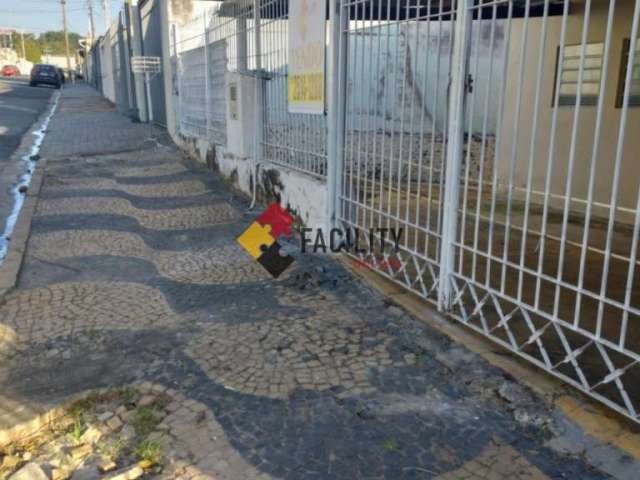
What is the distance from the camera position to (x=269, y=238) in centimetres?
618

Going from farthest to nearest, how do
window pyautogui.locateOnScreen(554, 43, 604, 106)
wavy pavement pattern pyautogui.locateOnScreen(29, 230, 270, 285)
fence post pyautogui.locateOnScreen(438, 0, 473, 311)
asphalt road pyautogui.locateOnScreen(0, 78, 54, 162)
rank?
asphalt road pyautogui.locateOnScreen(0, 78, 54, 162), window pyautogui.locateOnScreen(554, 43, 604, 106), wavy pavement pattern pyautogui.locateOnScreen(29, 230, 270, 285), fence post pyautogui.locateOnScreen(438, 0, 473, 311)

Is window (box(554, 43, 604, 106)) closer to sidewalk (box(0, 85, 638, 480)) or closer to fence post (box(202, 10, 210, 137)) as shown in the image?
sidewalk (box(0, 85, 638, 480))

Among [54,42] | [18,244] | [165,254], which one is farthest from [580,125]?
[54,42]

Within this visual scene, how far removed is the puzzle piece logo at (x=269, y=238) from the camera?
215 inches

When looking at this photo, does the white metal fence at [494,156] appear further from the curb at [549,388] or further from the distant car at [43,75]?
the distant car at [43,75]

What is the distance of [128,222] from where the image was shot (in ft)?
23.3

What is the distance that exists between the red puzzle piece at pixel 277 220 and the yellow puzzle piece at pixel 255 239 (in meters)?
0.10

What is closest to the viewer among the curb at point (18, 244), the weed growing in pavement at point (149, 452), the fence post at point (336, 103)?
the weed growing in pavement at point (149, 452)

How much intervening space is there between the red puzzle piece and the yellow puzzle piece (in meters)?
0.10

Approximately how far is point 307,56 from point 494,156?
2616mm

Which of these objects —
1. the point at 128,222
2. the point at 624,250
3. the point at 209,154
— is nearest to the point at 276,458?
the point at 624,250

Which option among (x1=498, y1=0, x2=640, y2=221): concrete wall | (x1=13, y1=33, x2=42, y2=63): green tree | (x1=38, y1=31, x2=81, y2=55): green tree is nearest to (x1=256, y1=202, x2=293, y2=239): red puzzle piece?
(x1=498, y1=0, x2=640, y2=221): concrete wall

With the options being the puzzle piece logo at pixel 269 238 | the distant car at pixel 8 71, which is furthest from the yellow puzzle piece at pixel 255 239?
the distant car at pixel 8 71

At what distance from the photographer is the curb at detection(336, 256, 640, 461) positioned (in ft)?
8.96
